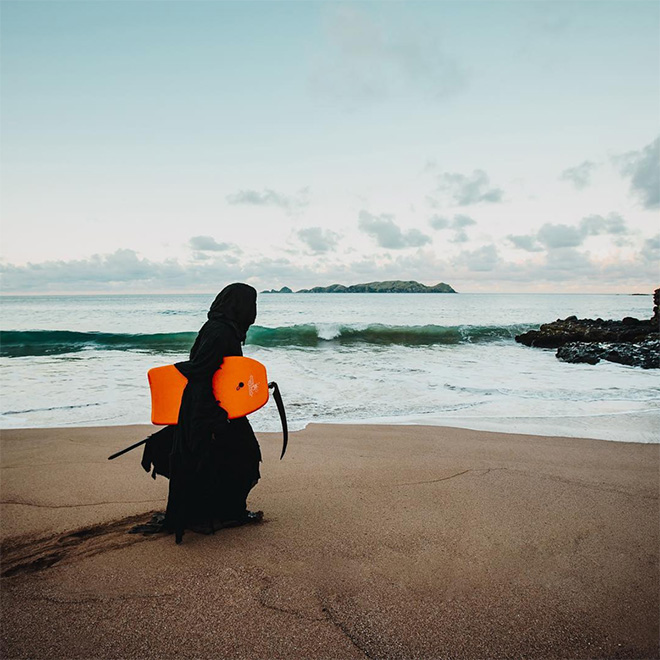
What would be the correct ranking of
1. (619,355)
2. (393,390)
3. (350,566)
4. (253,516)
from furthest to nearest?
(619,355) → (393,390) → (253,516) → (350,566)

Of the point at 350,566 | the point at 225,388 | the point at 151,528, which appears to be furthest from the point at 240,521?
the point at 225,388

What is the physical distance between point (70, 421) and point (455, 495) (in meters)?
5.81

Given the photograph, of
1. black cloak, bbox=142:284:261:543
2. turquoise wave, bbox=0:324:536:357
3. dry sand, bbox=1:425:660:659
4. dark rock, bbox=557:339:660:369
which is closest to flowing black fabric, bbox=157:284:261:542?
black cloak, bbox=142:284:261:543

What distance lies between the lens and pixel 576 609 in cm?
234

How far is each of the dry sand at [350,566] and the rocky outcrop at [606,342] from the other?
36.5 ft

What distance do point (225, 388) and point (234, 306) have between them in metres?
0.52

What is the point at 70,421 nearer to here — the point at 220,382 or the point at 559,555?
the point at 220,382

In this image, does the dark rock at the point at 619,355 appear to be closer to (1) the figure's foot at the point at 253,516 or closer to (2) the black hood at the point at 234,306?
(1) the figure's foot at the point at 253,516

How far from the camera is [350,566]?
2664 mm

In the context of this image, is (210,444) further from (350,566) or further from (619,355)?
(619,355)

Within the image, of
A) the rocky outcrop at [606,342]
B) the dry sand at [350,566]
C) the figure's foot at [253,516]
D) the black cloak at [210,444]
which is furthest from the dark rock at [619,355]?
the black cloak at [210,444]

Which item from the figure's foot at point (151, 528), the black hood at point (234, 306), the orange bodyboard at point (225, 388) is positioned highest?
the black hood at point (234, 306)

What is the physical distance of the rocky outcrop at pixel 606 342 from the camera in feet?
45.8

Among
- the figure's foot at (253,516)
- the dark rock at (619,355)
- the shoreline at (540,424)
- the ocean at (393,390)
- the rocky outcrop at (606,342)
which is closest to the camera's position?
the figure's foot at (253,516)
